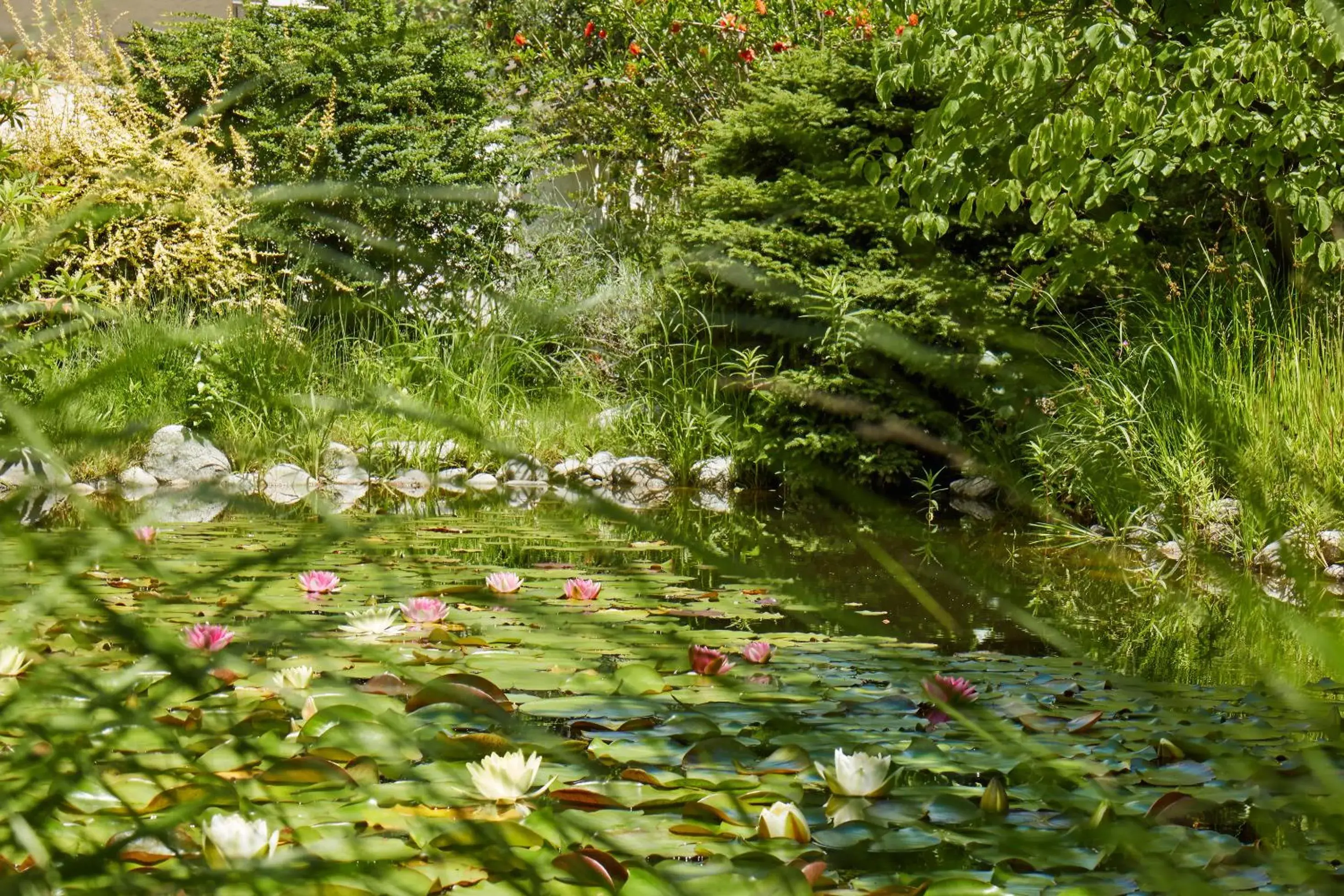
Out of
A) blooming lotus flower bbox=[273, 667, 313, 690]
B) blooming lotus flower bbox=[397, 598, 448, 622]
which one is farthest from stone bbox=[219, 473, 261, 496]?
blooming lotus flower bbox=[273, 667, 313, 690]

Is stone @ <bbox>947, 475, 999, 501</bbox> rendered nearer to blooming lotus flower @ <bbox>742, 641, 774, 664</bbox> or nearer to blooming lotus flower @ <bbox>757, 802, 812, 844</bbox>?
blooming lotus flower @ <bbox>742, 641, 774, 664</bbox>

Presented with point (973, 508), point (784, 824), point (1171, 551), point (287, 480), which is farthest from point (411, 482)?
point (784, 824)

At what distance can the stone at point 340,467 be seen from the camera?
5.27 metres

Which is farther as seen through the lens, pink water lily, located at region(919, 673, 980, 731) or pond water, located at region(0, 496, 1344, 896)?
pink water lily, located at region(919, 673, 980, 731)

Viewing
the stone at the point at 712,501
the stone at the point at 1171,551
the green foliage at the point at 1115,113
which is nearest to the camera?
the green foliage at the point at 1115,113

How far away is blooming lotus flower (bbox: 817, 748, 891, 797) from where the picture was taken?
3.62 ft

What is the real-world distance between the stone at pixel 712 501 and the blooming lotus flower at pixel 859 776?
3.25 metres

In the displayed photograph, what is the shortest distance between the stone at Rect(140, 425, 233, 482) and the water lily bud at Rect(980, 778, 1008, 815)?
4700mm

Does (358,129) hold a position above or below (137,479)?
above

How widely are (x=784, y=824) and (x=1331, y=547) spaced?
276cm

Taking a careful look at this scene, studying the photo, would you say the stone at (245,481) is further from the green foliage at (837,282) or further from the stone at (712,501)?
the green foliage at (837,282)

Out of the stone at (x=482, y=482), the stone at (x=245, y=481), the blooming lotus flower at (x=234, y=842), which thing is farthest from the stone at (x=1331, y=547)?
the stone at (x=245, y=481)

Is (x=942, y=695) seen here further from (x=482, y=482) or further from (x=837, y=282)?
Result: (x=482, y=482)

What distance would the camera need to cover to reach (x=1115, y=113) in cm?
299
